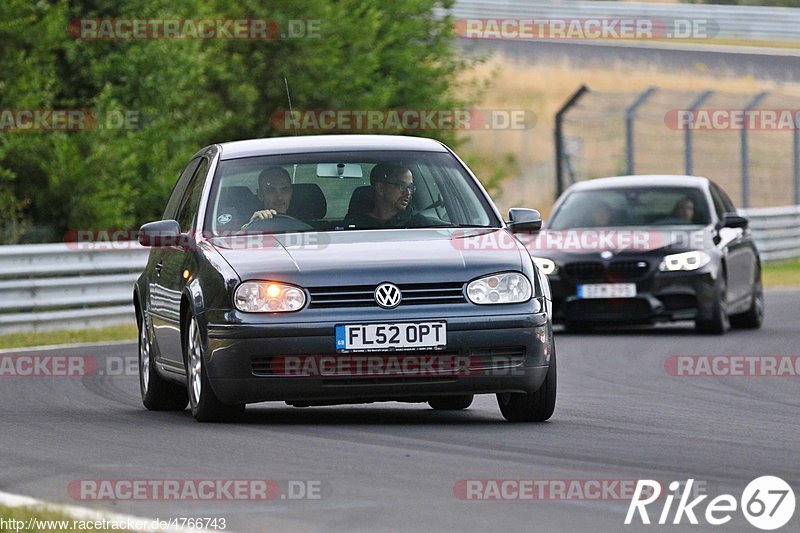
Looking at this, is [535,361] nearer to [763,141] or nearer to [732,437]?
[732,437]

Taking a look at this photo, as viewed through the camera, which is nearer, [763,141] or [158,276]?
[158,276]

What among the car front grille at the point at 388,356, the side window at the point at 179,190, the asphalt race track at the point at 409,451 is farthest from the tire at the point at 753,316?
the car front grille at the point at 388,356

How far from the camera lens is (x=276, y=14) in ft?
105

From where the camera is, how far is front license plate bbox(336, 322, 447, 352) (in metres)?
A: 9.11

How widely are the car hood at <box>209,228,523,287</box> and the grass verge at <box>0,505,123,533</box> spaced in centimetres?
282

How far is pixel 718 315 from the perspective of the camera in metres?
17.6

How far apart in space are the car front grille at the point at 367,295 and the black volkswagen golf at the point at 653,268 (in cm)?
854

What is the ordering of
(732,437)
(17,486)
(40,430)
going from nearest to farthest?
(17,486), (732,437), (40,430)

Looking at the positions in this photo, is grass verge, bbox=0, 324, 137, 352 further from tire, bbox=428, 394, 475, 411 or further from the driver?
the driver

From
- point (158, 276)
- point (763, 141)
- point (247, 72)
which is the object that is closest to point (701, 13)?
point (763, 141)

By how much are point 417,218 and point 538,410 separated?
1.25m

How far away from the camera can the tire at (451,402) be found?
10.7m

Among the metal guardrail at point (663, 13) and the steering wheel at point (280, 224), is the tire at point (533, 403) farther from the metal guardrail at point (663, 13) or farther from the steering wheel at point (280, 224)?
the metal guardrail at point (663, 13)

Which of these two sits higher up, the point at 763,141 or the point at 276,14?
the point at 276,14
